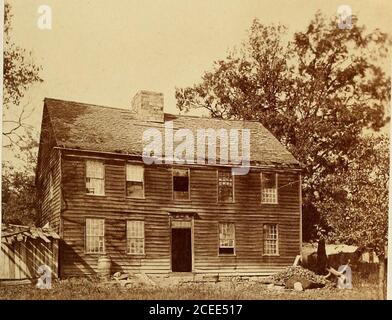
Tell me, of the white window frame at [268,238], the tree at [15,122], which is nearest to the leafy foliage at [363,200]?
the white window frame at [268,238]

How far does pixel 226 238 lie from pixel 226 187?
757 mm

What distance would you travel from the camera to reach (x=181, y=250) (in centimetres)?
915

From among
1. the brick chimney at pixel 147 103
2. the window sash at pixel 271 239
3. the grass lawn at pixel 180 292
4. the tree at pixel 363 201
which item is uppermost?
the brick chimney at pixel 147 103

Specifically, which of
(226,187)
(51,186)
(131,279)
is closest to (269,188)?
(226,187)

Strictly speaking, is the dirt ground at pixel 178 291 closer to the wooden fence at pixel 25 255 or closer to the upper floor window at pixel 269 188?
the wooden fence at pixel 25 255

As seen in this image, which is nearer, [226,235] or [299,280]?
[299,280]

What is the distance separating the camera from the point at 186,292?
849 centimetres

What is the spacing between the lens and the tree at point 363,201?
902 cm

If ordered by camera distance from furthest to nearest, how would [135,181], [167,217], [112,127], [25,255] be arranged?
[167,217] < [135,181] < [112,127] < [25,255]

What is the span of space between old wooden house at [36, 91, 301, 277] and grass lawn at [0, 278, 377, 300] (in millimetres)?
323

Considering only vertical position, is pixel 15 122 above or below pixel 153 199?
above

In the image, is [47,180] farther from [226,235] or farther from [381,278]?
[381,278]

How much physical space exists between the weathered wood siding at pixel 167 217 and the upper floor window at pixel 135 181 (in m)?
0.08
